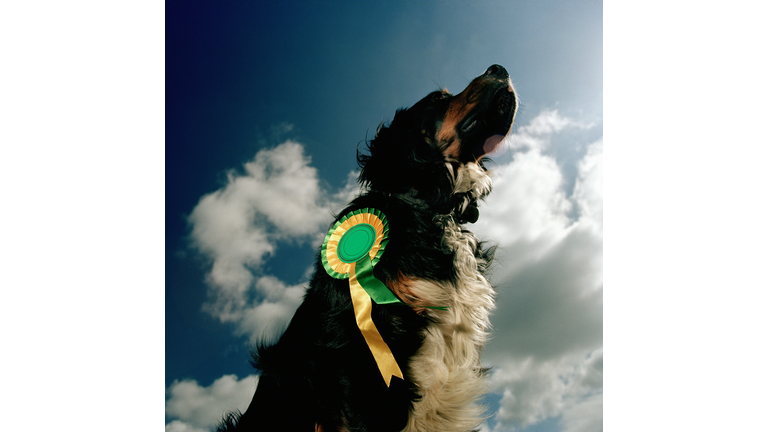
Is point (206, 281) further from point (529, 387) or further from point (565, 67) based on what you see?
point (565, 67)

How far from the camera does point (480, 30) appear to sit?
6.33 feet

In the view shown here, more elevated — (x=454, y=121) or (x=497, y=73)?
(x=497, y=73)

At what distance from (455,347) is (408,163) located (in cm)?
77

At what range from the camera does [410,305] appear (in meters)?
1.45

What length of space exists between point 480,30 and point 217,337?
2.02m

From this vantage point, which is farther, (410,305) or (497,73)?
(497,73)

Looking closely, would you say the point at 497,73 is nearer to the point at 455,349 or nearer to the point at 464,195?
the point at 464,195

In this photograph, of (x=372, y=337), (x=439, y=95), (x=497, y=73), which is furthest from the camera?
(x=439, y=95)

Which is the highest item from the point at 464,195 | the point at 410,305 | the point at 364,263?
the point at 464,195

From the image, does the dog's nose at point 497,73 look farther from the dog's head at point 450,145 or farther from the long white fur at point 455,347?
the long white fur at point 455,347

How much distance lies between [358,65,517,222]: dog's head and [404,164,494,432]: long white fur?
0.06 meters

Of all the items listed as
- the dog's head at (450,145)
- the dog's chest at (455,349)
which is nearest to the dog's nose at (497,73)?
the dog's head at (450,145)

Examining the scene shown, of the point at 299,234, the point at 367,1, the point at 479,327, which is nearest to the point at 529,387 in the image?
the point at 479,327

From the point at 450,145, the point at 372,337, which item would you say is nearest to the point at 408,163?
the point at 450,145
